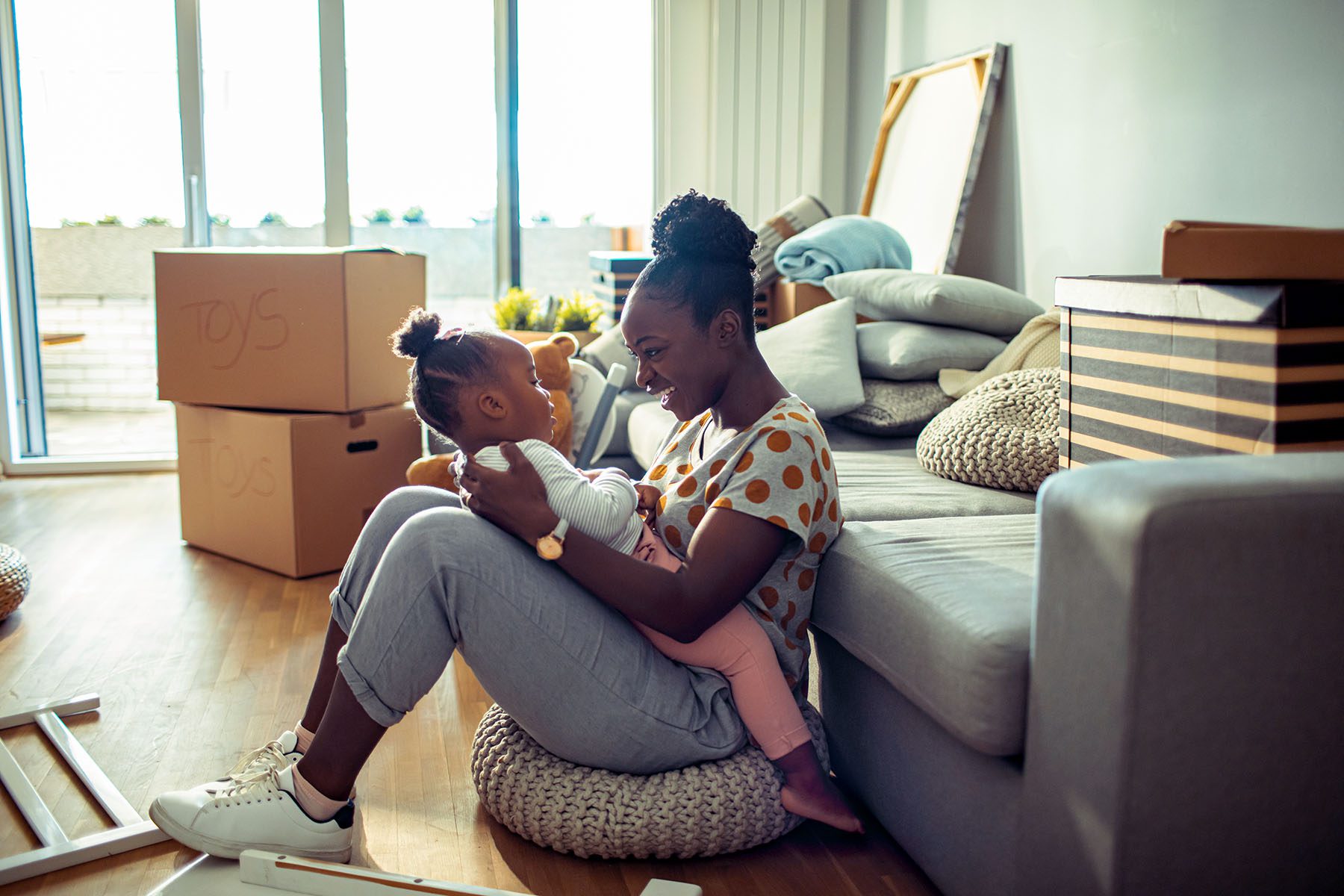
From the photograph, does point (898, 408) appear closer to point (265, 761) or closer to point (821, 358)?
point (821, 358)

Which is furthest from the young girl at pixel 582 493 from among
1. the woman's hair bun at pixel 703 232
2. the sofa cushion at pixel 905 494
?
the sofa cushion at pixel 905 494

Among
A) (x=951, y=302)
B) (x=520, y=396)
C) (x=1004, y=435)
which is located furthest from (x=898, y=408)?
(x=520, y=396)

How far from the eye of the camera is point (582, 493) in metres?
1.41

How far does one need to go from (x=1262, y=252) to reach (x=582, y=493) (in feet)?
2.71

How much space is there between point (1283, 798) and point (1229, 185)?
134cm

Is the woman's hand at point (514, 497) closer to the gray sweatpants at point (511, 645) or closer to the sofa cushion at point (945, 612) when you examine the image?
the gray sweatpants at point (511, 645)

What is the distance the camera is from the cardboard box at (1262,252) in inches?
50.1

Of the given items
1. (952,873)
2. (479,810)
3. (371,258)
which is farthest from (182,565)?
(952,873)

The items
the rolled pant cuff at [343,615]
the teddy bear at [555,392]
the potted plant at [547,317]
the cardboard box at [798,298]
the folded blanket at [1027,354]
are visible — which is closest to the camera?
the rolled pant cuff at [343,615]

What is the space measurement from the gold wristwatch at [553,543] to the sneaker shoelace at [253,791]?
463 millimetres

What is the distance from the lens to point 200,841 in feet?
4.72

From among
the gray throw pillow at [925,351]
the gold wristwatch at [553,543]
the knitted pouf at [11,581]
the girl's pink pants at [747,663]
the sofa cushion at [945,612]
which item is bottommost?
the knitted pouf at [11,581]

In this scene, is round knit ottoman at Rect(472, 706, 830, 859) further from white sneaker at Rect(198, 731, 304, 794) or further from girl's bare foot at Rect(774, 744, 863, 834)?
white sneaker at Rect(198, 731, 304, 794)

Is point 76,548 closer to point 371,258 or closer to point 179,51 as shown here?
point 371,258
